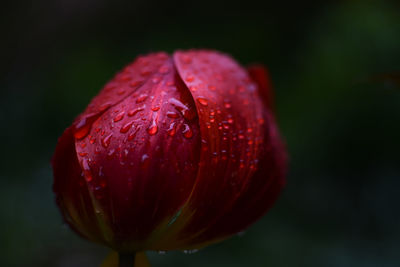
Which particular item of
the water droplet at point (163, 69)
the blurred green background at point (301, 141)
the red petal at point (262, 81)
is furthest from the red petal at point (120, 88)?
the blurred green background at point (301, 141)

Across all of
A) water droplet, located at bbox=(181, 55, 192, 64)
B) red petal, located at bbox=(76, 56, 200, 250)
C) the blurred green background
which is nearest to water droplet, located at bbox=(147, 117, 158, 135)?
red petal, located at bbox=(76, 56, 200, 250)

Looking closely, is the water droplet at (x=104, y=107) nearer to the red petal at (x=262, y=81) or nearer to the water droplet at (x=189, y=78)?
the water droplet at (x=189, y=78)

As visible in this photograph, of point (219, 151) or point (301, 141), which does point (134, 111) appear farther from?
point (301, 141)

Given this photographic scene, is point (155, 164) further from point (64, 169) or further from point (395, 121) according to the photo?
point (395, 121)

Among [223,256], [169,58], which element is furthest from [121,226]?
[223,256]

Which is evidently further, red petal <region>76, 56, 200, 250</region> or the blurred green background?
the blurred green background

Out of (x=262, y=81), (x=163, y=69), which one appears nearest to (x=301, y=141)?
(x=262, y=81)

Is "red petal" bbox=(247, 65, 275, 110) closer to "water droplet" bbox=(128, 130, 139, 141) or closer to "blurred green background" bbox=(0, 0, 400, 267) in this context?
"water droplet" bbox=(128, 130, 139, 141)
